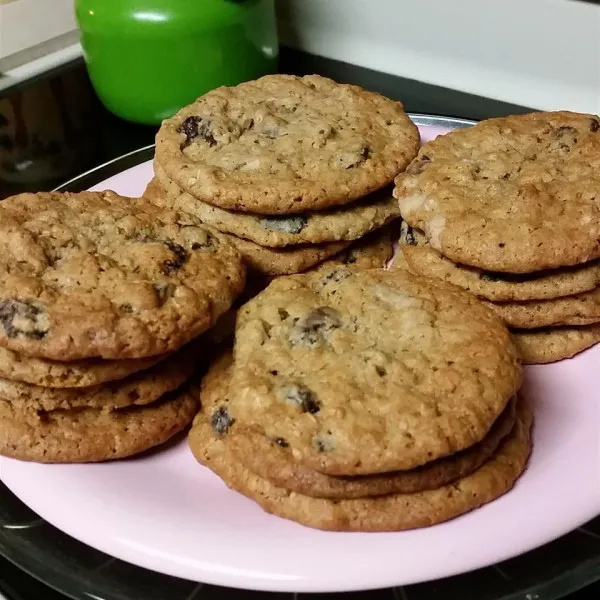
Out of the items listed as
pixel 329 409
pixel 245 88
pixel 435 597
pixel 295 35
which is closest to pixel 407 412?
pixel 329 409

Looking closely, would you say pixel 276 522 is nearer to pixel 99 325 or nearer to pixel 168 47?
pixel 99 325

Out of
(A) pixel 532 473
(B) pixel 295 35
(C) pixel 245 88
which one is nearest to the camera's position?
(A) pixel 532 473

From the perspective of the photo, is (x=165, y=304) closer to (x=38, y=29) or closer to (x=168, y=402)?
(x=168, y=402)

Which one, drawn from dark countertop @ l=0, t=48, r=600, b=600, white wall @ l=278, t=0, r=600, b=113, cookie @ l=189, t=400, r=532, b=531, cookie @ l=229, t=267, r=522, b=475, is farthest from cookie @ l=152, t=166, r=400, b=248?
white wall @ l=278, t=0, r=600, b=113

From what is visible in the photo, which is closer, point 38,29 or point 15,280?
point 15,280

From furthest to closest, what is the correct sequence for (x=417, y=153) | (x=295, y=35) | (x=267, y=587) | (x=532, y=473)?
(x=295, y=35) → (x=417, y=153) → (x=532, y=473) → (x=267, y=587)

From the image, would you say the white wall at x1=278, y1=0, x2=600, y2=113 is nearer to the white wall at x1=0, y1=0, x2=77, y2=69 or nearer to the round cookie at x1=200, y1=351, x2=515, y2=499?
the white wall at x1=0, y1=0, x2=77, y2=69

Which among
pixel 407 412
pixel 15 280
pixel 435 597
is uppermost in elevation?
pixel 15 280
